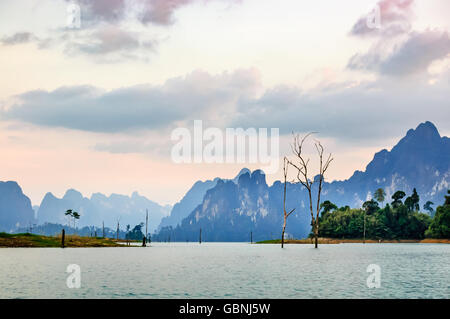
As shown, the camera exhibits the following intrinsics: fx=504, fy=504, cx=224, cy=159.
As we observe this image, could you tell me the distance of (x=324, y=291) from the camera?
34969 millimetres
